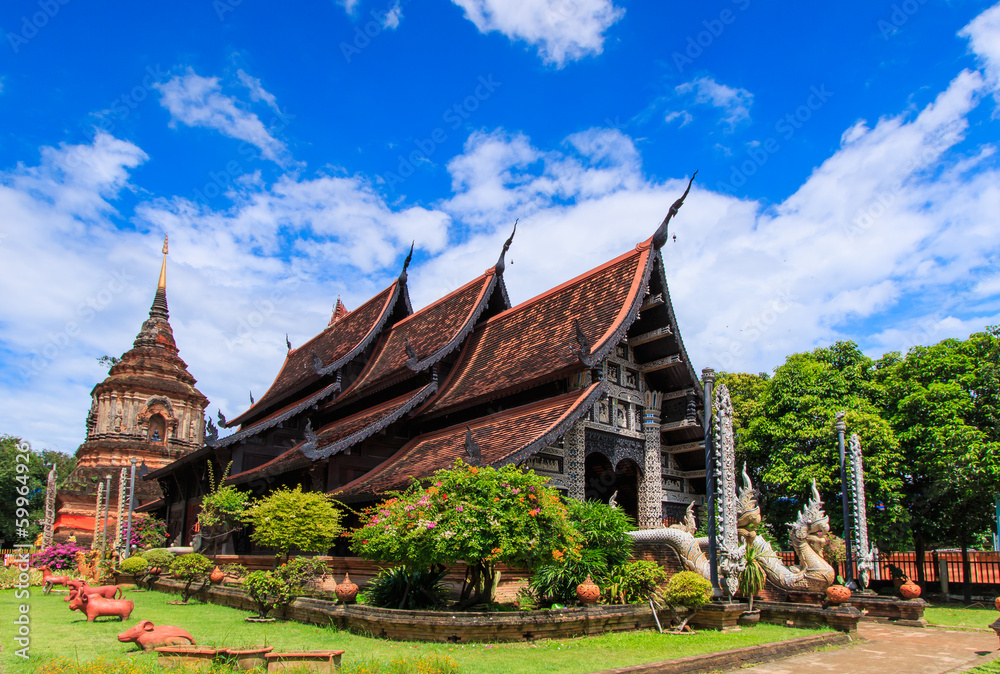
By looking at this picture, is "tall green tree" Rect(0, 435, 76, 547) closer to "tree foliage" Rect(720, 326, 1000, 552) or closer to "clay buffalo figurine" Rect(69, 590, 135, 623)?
"clay buffalo figurine" Rect(69, 590, 135, 623)

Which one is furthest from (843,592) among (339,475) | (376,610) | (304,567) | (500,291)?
(500,291)

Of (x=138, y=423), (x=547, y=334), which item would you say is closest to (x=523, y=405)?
(x=547, y=334)

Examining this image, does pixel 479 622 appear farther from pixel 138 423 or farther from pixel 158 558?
pixel 138 423

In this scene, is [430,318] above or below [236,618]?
above

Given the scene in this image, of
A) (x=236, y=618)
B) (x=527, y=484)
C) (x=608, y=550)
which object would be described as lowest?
(x=236, y=618)

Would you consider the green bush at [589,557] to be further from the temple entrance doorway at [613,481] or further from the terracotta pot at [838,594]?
the temple entrance doorway at [613,481]

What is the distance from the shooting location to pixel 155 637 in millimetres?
7887

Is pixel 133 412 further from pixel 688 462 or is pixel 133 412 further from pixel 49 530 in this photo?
pixel 688 462

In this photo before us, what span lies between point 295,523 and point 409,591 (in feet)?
10.7

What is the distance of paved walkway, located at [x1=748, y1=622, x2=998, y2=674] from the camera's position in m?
8.34

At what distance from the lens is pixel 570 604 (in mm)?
10734

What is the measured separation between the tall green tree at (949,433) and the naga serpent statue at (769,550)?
317 inches

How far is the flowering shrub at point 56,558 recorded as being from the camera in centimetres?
2358

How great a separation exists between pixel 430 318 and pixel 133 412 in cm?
2814
